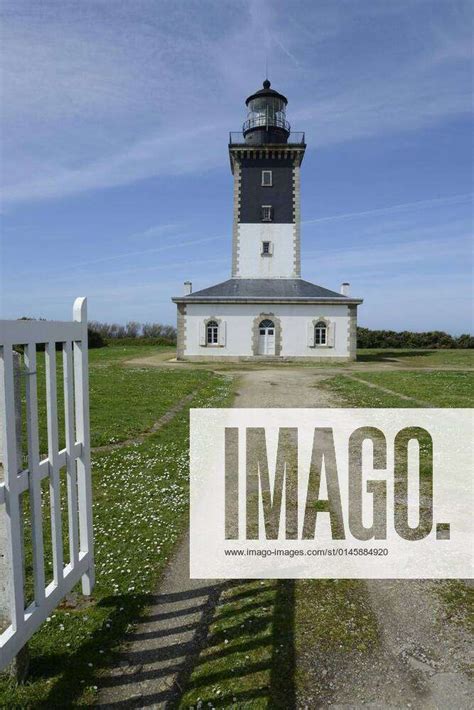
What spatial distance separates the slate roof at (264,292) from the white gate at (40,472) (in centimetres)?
2537

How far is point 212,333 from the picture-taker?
29250 mm

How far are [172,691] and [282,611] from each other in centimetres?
103

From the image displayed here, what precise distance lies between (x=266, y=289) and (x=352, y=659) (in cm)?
2824

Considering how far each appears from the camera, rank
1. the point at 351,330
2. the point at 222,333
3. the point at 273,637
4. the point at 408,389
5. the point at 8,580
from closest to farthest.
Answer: the point at 8,580 < the point at 273,637 < the point at 408,389 < the point at 351,330 < the point at 222,333

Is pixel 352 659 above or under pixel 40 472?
under

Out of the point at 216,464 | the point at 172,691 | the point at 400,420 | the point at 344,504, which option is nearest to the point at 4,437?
the point at 172,691

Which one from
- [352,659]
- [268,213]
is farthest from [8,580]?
[268,213]

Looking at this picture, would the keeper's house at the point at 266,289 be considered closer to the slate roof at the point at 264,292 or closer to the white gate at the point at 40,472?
the slate roof at the point at 264,292

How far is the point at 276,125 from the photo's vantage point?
108 feet

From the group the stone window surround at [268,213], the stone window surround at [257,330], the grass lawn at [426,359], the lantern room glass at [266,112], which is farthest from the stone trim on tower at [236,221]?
the grass lawn at [426,359]

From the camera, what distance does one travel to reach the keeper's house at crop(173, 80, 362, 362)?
1135 inches

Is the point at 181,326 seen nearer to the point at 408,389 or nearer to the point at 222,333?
the point at 222,333

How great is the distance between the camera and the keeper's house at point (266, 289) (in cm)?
2883

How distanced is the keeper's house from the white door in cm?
6
